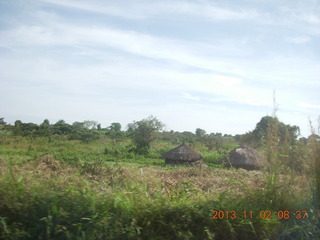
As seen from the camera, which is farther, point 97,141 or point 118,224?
point 97,141

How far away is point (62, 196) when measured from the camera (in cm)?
341

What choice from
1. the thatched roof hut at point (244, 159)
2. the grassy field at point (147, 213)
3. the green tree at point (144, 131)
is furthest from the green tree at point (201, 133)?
the grassy field at point (147, 213)

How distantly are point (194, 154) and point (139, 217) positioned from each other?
1258cm

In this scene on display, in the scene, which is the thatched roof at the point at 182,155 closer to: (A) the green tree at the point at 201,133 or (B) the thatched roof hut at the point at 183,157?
(B) the thatched roof hut at the point at 183,157

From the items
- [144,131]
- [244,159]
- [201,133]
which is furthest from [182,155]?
[201,133]

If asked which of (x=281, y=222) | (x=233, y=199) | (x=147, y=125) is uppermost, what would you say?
(x=147, y=125)

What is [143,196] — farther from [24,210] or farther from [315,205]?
[315,205]

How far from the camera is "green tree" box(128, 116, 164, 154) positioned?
20.4m

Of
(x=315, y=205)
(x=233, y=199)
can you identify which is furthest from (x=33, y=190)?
(x=315, y=205)
